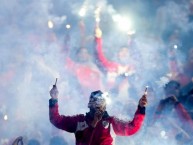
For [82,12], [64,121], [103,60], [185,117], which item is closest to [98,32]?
[82,12]

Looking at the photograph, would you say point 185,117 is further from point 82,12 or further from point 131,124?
point 82,12

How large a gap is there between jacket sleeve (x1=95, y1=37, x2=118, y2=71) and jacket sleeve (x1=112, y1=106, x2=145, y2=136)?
69.1ft

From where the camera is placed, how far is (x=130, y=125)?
20.2ft

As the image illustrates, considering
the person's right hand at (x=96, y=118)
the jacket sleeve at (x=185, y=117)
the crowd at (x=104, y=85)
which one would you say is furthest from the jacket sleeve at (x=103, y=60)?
the person's right hand at (x=96, y=118)

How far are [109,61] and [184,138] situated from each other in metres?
15.4

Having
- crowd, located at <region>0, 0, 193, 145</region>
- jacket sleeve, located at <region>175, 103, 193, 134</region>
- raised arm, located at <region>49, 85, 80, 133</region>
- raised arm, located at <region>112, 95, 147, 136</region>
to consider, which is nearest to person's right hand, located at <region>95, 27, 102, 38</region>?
crowd, located at <region>0, 0, 193, 145</region>

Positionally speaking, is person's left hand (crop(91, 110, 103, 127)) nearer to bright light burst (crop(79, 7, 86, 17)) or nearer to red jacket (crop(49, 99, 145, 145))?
red jacket (crop(49, 99, 145, 145))

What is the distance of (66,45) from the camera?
1166 inches

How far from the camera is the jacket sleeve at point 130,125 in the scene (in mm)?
6151

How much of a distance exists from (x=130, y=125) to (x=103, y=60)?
22763mm

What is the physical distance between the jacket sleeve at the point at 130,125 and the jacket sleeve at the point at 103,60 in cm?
2106

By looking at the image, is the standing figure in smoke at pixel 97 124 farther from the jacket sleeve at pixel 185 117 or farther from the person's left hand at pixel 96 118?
the jacket sleeve at pixel 185 117

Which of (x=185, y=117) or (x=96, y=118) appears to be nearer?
(x=96, y=118)

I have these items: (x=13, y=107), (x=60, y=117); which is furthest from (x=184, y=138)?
(x=13, y=107)
